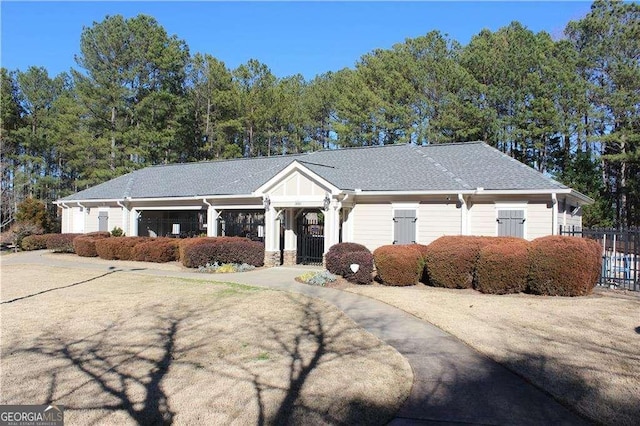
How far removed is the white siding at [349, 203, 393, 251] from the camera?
17.8 meters

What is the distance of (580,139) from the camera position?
112 ft

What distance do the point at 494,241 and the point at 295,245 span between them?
28.7 feet

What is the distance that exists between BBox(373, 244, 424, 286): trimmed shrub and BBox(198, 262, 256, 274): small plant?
5.91 m

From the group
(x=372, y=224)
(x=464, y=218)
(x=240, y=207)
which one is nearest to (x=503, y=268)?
(x=464, y=218)

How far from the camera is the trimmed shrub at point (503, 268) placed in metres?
11.9

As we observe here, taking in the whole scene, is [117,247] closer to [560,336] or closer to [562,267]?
[562,267]

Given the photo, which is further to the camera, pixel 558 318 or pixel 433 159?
pixel 433 159

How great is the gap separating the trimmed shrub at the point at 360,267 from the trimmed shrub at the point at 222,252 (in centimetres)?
524

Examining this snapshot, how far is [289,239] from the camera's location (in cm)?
1959

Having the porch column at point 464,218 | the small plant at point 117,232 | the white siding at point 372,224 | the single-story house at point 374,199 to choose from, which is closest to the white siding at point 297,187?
the single-story house at point 374,199

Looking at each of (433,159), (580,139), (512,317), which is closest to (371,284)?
(512,317)

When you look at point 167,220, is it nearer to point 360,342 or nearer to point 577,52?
point 360,342

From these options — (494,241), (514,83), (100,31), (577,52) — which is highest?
(100,31)

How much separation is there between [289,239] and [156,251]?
5962 millimetres
